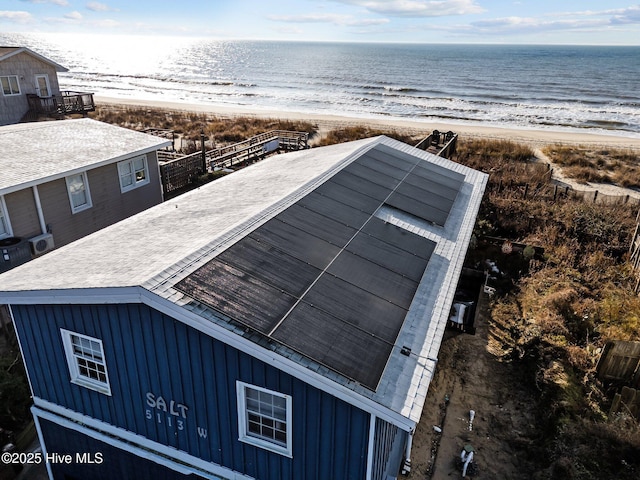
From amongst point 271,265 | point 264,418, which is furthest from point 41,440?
point 271,265

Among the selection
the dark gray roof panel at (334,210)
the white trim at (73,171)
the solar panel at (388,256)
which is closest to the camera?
the solar panel at (388,256)

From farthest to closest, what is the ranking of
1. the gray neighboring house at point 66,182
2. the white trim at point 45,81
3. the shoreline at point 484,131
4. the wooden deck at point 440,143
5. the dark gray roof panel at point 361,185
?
1. the shoreline at point 484,131
2. the white trim at point 45,81
3. the wooden deck at point 440,143
4. the gray neighboring house at point 66,182
5. the dark gray roof panel at point 361,185

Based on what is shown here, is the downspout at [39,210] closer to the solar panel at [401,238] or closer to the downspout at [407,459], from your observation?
the solar panel at [401,238]

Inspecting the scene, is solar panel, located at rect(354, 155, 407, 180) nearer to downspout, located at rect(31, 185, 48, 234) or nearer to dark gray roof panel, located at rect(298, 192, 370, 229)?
dark gray roof panel, located at rect(298, 192, 370, 229)

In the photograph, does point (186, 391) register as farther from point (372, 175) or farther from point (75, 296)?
point (372, 175)

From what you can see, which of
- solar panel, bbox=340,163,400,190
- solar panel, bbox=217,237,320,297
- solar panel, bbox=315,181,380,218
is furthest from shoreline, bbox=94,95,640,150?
solar panel, bbox=217,237,320,297

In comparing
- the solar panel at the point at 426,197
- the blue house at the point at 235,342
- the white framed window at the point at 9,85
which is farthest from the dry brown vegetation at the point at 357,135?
the blue house at the point at 235,342

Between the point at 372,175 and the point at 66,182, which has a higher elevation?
the point at 372,175
